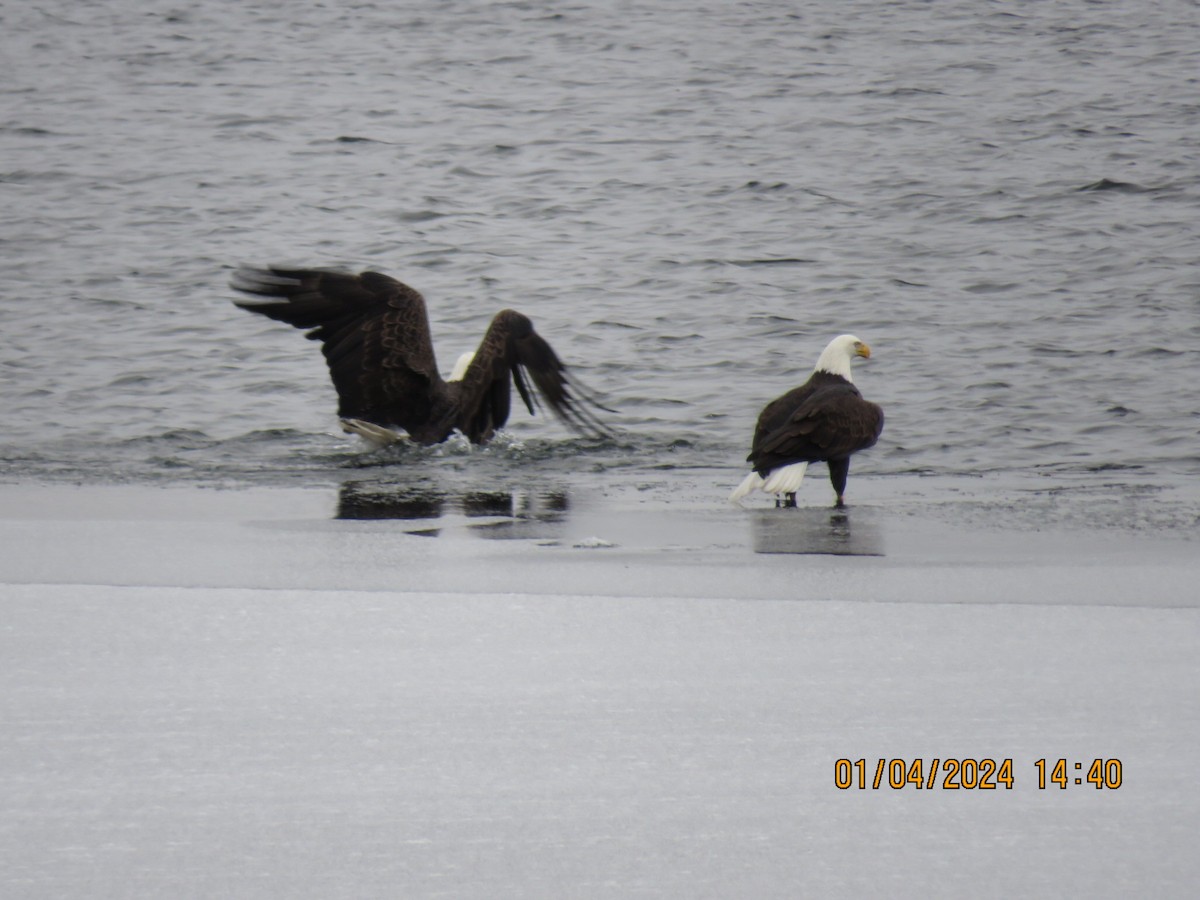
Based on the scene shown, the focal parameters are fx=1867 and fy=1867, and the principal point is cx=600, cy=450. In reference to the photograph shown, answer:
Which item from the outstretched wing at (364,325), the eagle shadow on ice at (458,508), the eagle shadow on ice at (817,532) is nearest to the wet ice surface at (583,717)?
the eagle shadow on ice at (817,532)

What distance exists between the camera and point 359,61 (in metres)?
31.1

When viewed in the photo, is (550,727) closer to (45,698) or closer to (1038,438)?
(45,698)

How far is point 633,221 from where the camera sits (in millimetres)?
20406

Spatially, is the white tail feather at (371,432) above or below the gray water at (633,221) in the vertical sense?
below

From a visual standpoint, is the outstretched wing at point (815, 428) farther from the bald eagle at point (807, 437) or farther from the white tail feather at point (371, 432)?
the white tail feather at point (371, 432)

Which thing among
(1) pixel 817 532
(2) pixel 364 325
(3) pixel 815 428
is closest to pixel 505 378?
(2) pixel 364 325

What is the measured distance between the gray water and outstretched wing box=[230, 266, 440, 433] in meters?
0.46

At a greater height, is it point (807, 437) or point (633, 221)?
point (633, 221)

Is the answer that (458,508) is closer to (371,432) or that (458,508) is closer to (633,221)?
(371,432)

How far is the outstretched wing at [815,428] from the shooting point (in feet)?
26.5

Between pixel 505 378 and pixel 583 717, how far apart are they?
6116 mm

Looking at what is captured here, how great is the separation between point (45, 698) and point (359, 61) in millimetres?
27783

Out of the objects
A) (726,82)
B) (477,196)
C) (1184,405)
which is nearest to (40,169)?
(477,196)

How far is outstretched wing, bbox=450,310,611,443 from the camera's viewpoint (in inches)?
400
